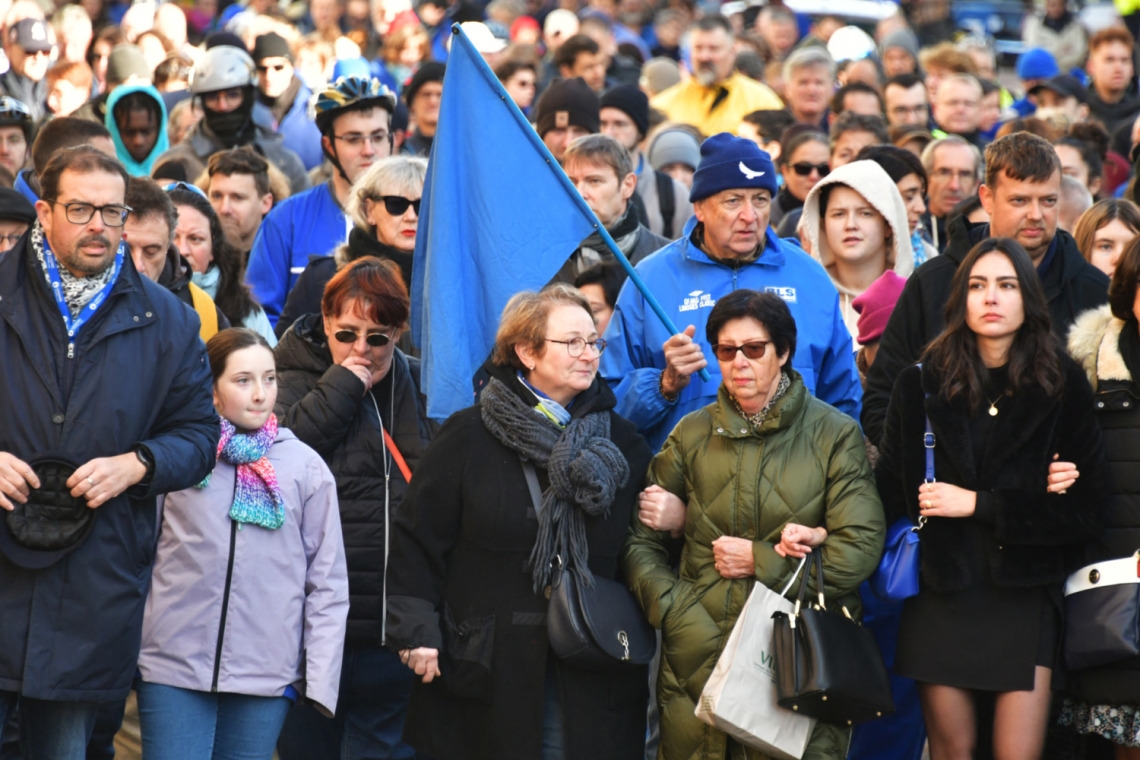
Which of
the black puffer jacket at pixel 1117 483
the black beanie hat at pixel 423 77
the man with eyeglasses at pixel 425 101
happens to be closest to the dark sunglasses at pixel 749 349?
the black puffer jacket at pixel 1117 483

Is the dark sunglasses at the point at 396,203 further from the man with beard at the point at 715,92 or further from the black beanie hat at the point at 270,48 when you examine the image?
the man with beard at the point at 715,92

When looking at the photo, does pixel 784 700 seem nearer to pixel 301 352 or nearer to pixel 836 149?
pixel 301 352

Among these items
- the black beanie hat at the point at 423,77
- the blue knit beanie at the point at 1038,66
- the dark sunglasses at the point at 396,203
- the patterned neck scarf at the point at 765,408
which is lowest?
the patterned neck scarf at the point at 765,408

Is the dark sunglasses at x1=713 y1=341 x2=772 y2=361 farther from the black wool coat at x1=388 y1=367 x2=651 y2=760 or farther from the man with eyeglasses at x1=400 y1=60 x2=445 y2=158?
the man with eyeglasses at x1=400 y1=60 x2=445 y2=158

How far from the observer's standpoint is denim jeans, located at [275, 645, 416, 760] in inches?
228

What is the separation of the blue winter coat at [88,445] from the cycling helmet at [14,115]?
4.97 m

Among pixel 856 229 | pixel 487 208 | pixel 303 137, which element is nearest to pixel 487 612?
pixel 487 208

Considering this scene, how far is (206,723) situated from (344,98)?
3.80m

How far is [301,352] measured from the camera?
603cm

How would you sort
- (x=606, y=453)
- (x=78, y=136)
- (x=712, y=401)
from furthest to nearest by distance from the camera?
(x=78, y=136) → (x=712, y=401) → (x=606, y=453)

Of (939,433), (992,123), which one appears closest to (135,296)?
(939,433)

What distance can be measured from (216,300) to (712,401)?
7.79ft

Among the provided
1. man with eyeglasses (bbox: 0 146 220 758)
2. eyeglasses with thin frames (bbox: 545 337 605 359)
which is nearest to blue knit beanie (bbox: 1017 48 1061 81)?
eyeglasses with thin frames (bbox: 545 337 605 359)

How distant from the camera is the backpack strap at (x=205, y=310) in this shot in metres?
6.35
